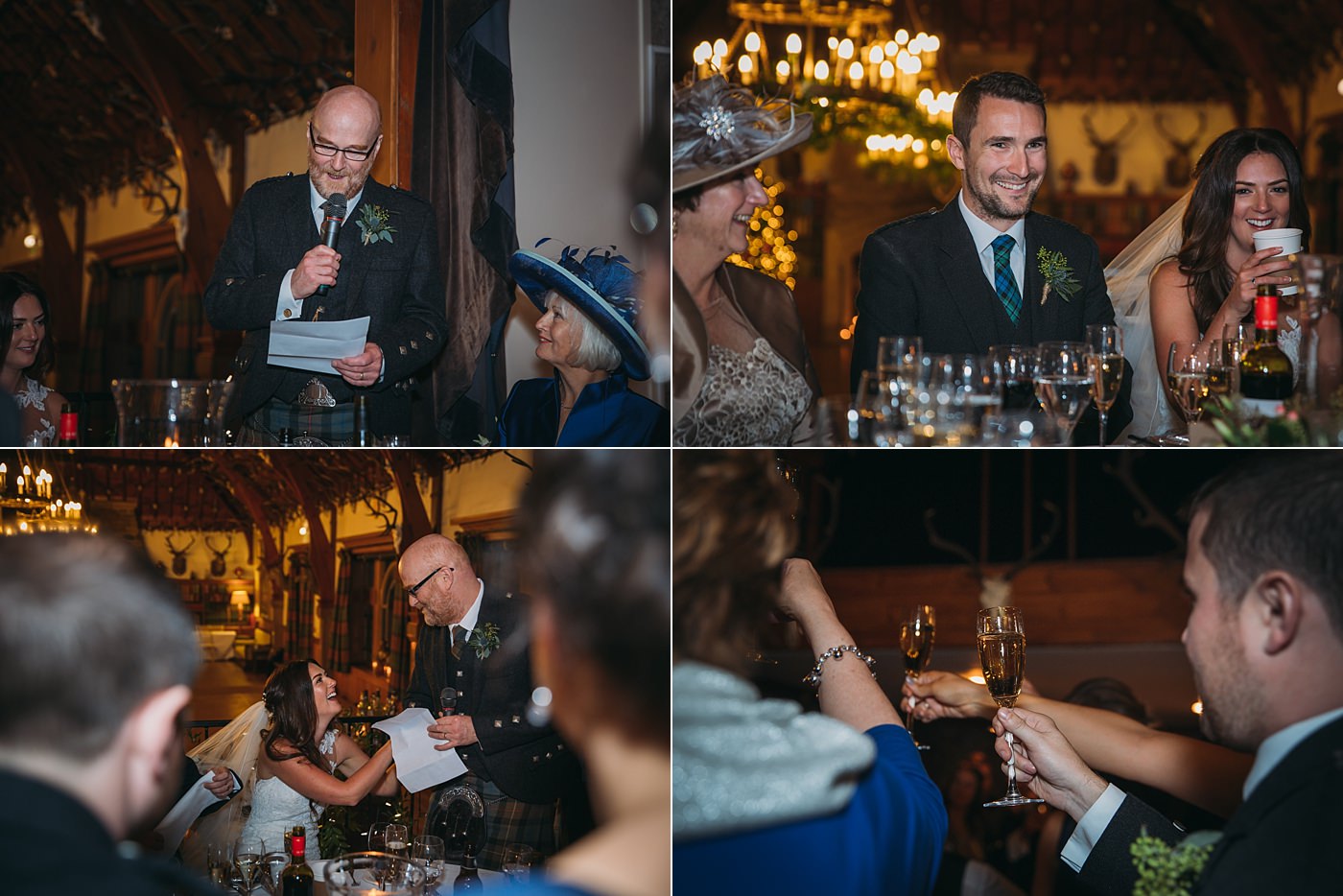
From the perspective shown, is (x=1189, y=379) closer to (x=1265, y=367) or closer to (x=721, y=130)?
(x=1265, y=367)

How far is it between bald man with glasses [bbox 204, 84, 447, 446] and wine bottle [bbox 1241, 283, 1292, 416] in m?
1.58

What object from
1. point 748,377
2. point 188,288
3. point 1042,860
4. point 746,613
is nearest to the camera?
point 746,613

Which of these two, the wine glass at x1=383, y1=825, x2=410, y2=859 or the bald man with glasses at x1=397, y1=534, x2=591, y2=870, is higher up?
the bald man with glasses at x1=397, y1=534, x2=591, y2=870

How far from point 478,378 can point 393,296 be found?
0.23m

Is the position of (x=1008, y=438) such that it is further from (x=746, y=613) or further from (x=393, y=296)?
(x=393, y=296)

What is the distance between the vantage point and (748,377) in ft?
8.09

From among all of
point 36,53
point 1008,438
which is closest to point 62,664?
point 1008,438

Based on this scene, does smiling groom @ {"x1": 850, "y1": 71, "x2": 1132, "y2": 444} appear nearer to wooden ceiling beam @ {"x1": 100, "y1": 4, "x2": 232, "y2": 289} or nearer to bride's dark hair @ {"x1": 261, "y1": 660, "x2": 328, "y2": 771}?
bride's dark hair @ {"x1": 261, "y1": 660, "x2": 328, "y2": 771}

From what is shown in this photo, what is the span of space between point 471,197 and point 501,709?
40.1 inches

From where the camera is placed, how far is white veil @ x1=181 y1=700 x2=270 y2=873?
7.84 ft

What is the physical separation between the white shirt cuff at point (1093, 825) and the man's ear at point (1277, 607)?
519 millimetres

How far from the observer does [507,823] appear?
2.43 m

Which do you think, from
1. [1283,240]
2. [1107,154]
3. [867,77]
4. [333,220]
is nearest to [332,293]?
[333,220]

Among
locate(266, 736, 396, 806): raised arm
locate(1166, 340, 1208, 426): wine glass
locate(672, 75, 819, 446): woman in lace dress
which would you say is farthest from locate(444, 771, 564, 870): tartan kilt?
locate(1166, 340, 1208, 426): wine glass
